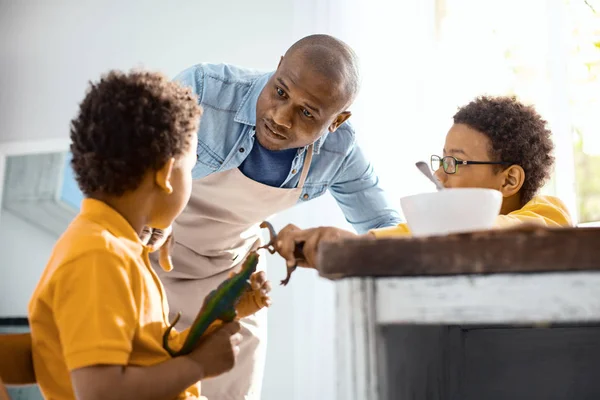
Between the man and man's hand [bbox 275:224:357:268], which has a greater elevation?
the man

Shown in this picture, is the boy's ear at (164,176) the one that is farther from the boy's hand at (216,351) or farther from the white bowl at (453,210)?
the white bowl at (453,210)


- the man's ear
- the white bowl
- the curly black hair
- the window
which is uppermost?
the window

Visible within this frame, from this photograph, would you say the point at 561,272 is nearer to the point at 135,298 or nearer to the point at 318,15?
the point at 135,298

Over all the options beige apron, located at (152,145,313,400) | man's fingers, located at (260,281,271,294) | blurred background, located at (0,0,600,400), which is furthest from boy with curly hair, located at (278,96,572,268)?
blurred background, located at (0,0,600,400)

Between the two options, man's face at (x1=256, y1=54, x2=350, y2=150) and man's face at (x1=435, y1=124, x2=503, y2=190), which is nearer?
man's face at (x1=435, y1=124, x2=503, y2=190)

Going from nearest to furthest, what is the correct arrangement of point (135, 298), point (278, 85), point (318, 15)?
point (135, 298) → point (278, 85) → point (318, 15)

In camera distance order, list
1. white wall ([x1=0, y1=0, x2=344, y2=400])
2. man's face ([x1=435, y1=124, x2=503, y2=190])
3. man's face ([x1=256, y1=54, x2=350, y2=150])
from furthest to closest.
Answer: white wall ([x1=0, y1=0, x2=344, y2=400]) < man's face ([x1=256, y1=54, x2=350, y2=150]) < man's face ([x1=435, y1=124, x2=503, y2=190])

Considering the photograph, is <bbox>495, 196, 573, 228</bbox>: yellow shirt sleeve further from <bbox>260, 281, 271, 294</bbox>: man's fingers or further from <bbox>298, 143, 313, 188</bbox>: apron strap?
<bbox>298, 143, 313, 188</bbox>: apron strap

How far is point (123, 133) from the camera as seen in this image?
35.7 inches

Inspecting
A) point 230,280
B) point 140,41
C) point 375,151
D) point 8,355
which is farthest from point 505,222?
point 140,41

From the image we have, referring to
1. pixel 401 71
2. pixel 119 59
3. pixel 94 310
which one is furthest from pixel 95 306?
pixel 119 59

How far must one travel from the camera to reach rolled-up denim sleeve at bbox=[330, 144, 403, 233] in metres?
1.74

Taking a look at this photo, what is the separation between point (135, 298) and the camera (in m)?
0.84

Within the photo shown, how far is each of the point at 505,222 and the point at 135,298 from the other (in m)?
0.58
